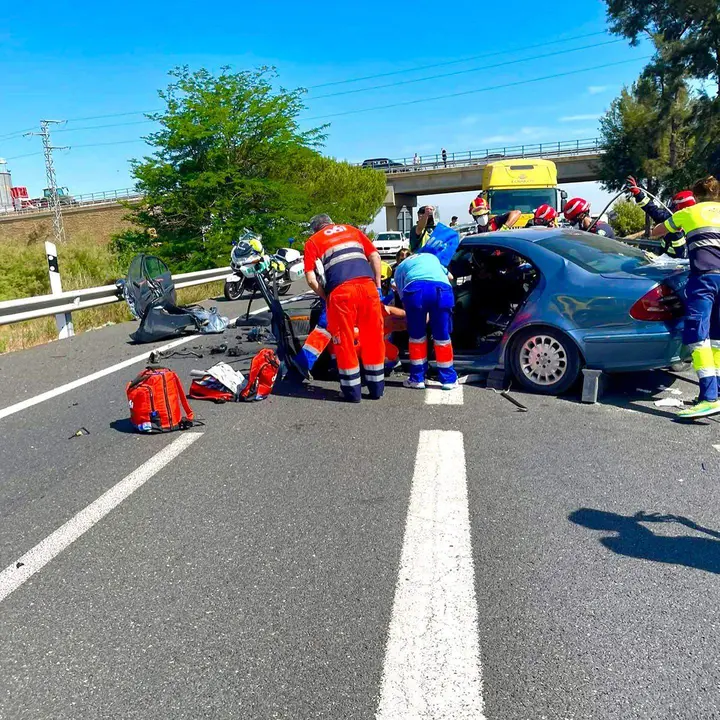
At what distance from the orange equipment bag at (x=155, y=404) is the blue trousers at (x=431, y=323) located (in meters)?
2.32

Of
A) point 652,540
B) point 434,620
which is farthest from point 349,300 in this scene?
point 434,620

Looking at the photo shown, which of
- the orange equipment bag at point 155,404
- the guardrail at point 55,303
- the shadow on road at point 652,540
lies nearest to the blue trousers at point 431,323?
the orange equipment bag at point 155,404

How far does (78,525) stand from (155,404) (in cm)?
174

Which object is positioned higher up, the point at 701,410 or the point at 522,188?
the point at 522,188

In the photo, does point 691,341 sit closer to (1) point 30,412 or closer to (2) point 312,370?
(2) point 312,370

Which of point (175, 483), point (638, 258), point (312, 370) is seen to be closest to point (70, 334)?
point (312, 370)

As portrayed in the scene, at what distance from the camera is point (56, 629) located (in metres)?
2.83

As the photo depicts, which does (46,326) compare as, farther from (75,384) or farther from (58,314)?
(75,384)

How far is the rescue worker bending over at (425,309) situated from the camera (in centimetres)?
636

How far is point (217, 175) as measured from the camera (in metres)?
21.7

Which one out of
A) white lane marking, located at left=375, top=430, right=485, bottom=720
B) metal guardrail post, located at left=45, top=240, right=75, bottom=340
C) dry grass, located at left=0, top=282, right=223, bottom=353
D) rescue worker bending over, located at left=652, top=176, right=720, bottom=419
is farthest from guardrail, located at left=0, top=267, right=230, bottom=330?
rescue worker bending over, located at left=652, top=176, right=720, bottom=419

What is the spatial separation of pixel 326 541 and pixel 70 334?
352 inches

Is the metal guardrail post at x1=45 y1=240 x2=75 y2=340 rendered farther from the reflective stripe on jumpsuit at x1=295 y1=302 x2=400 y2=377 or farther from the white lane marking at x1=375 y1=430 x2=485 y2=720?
the white lane marking at x1=375 y1=430 x2=485 y2=720

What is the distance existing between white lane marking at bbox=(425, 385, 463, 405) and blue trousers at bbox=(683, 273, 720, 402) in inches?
77.9
